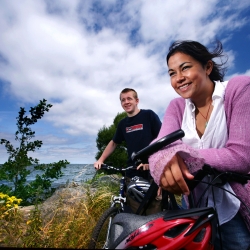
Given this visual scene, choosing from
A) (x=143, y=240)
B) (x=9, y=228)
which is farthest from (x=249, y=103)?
(x=9, y=228)

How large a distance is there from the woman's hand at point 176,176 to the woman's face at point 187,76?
20.4 inches

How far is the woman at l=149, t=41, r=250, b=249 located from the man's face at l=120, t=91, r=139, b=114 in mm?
2942

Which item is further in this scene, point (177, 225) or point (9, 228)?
point (9, 228)

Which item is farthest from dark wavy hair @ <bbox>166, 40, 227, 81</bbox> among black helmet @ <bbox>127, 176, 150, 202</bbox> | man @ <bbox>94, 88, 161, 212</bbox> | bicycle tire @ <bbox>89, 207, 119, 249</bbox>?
man @ <bbox>94, 88, 161, 212</bbox>

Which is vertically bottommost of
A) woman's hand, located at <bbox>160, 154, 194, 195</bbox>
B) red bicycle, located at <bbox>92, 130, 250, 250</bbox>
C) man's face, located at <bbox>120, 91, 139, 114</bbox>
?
red bicycle, located at <bbox>92, 130, 250, 250</bbox>

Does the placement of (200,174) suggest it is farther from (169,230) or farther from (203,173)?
(169,230)

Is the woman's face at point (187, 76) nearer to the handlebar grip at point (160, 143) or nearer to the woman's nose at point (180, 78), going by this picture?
the woman's nose at point (180, 78)

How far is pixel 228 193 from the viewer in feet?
3.41

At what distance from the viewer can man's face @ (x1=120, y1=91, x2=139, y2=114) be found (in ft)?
14.6

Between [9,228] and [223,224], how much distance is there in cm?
257

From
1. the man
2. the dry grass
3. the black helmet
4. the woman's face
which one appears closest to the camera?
the woman's face

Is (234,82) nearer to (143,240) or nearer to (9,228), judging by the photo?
(143,240)

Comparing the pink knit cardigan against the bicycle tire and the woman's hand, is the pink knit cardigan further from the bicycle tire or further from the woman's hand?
the bicycle tire

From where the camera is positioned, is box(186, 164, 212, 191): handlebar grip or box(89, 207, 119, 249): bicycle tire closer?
box(186, 164, 212, 191): handlebar grip
